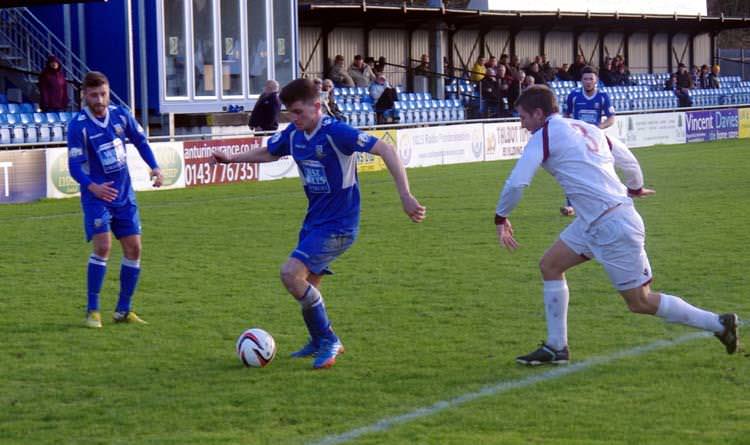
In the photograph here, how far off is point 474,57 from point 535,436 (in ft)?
122

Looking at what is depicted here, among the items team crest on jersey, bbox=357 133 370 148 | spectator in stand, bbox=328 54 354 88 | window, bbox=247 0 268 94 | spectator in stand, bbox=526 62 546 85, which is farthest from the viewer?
spectator in stand, bbox=526 62 546 85

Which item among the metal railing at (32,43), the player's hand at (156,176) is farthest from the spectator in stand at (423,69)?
the player's hand at (156,176)

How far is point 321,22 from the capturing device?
117 ft

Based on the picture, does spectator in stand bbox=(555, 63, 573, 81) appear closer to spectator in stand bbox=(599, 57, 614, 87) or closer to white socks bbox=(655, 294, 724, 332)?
spectator in stand bbox=(599, 57, 614, 87)

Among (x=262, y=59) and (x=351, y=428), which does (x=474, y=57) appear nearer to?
(x=262, y=59)

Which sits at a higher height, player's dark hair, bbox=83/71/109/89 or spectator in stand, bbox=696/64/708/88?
spectator in stand, bbox=696/64/708/88

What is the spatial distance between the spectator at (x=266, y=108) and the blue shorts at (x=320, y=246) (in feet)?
46.5

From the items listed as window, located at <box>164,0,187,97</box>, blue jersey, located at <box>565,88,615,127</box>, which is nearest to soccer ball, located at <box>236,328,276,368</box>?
blue jersey, located at <box>565,88,615,127</box>

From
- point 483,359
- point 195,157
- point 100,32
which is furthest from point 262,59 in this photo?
point 483,359

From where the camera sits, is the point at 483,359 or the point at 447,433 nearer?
the point at 447,433

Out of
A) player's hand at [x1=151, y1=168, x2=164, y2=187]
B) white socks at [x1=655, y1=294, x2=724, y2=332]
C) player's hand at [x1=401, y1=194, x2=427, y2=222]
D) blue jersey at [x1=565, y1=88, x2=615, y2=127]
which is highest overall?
blue jersey at [x1=565, y1=88, x2=615, y2=127]

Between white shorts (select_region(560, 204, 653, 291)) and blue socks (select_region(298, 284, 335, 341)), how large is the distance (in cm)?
166

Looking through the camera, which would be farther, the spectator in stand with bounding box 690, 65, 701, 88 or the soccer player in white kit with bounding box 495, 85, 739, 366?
the spectator in stand with bounding box 690, 65, 701, 88

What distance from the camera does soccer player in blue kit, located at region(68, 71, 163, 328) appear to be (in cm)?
863
